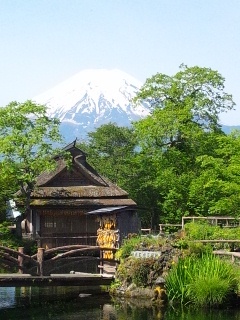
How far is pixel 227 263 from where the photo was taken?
81.0 ft

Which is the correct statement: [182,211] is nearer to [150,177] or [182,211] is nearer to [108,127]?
[150,177]

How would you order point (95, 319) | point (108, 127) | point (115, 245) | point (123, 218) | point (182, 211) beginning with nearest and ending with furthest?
point (95, 319), point (115, 245), point (123, 218), point (182, 211), point (108, 127)

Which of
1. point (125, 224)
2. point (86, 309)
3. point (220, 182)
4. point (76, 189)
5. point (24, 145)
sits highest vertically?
point (24, 145)

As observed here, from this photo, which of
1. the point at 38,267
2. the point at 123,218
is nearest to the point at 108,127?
the point at 123,218

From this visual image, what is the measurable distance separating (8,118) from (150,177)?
12.2 metres

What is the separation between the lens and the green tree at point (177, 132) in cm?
4734

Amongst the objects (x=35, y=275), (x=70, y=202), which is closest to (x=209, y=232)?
(x=35, y=275)

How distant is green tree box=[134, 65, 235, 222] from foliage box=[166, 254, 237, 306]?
2172 centimetres

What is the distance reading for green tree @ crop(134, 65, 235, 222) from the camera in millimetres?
47344

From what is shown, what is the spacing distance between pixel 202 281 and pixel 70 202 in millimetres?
22808

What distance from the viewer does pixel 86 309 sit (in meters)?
24.3

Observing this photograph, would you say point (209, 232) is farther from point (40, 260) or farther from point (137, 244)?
point (40, 260)

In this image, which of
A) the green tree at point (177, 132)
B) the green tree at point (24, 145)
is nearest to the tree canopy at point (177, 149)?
the green tree at point (177, 132)

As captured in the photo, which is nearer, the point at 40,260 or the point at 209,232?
the point at 40,260
